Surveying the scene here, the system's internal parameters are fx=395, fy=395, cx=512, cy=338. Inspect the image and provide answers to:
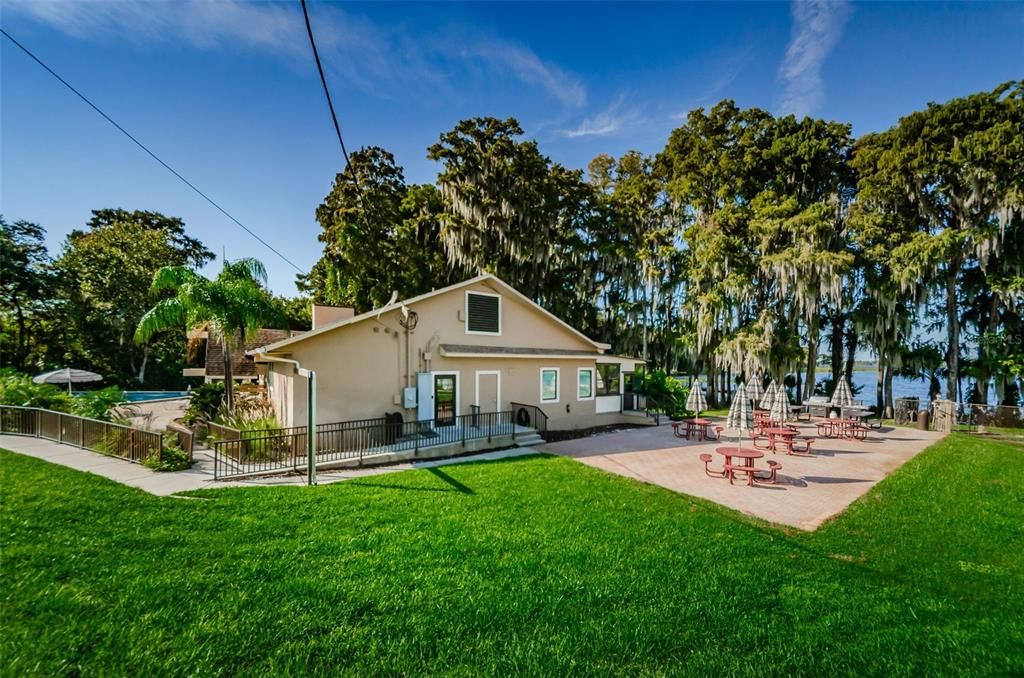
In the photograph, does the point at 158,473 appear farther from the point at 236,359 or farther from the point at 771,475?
the point at 771,475

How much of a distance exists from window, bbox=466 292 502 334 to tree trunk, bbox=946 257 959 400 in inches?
858

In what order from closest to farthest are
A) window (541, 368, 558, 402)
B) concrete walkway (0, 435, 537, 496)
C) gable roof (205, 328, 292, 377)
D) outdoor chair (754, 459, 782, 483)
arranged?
concrete walkway (0, 435, 537, 496) < outdoor chair (754, 459, 782, 483) < window (541, 368, 558, 402) < gable roof (205, 328, 292, 377)

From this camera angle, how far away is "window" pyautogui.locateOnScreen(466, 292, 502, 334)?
1377 cm

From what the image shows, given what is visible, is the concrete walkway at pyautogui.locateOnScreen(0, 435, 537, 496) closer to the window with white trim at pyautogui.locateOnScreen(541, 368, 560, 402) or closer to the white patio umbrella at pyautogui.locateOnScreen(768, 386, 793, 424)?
the window with white trim at pyautogui.locateOnScreen(541, 368, 560, 402)

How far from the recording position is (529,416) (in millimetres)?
14359

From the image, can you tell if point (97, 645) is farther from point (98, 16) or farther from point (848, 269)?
point (848, 269)

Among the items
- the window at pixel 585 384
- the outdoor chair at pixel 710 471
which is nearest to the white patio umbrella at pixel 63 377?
the window at pixel 585 384

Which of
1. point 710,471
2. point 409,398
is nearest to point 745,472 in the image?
point 710,471

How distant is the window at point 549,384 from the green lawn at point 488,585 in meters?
7.93

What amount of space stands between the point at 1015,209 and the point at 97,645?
2935 centimetres

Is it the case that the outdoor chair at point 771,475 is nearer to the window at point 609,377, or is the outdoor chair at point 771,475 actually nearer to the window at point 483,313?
the window at point 609,377

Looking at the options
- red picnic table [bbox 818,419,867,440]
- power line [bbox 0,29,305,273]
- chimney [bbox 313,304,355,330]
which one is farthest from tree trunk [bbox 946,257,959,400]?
power line [bbox 0,29,305,273]

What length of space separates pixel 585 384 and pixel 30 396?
18.6m

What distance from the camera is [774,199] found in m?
21.9
